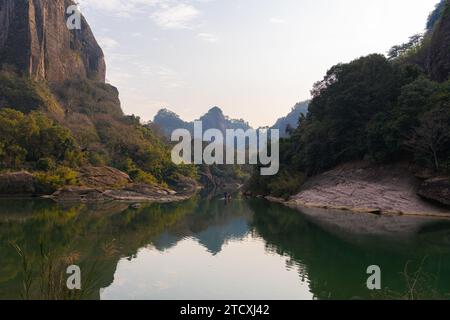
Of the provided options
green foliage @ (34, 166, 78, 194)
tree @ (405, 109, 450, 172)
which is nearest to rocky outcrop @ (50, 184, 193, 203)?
green foliage @ (34, 166, 78, 194)

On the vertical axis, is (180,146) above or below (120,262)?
above

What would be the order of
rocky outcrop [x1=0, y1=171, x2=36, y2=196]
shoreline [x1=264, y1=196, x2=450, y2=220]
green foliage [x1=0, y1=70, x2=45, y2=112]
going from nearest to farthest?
1. shoreline [x1=264, y1=196, x2=450, y2=220]
2. rocky outcrop [x1=0, y1=171, x2=36, y2=196]
3. green foliage [x1=0, y1=70, x2=45, y2=112]

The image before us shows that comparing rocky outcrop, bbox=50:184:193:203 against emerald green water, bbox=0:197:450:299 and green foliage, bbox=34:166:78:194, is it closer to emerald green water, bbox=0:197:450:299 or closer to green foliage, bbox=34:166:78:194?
green foliage, bbox=34:166:78:194

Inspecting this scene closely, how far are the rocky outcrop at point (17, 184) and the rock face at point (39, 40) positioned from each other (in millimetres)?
31483

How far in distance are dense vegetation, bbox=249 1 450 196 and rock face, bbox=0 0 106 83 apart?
43.5 m

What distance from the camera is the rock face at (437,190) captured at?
85.5 feet

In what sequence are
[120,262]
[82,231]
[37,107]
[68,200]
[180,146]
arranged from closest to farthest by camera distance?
[120,262], [82,231], [68,200], [37,107], [180,146]

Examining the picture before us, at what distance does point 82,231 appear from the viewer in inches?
802

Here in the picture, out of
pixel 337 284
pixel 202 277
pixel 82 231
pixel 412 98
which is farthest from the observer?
pixel 412 98

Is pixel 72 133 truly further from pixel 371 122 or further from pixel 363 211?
pixel 363 211

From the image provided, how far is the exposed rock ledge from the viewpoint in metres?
27.8
